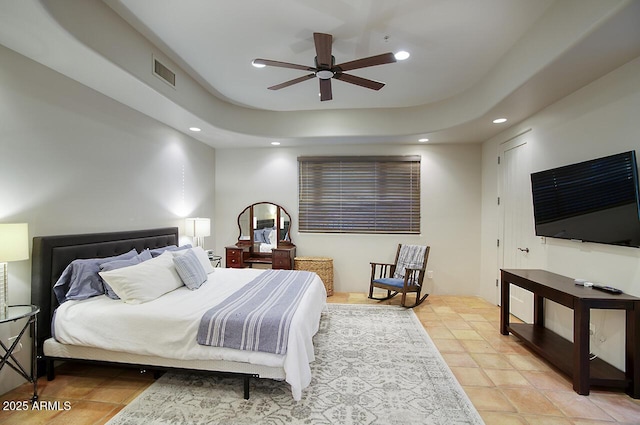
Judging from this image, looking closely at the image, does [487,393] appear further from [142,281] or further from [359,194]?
[359,194]

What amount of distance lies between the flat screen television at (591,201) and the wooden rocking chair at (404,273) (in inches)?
63.1

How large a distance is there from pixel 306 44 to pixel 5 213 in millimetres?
2884

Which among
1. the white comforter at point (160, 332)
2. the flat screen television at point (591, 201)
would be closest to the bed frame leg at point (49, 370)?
the white comforter at point (160, 332)

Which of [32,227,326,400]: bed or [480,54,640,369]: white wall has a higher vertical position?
[480,54,640,369]: white wall

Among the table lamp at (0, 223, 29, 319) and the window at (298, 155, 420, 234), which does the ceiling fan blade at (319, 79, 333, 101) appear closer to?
the window at (298, 155, 420, 234)

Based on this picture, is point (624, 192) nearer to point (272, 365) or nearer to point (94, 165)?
point (272, 365)

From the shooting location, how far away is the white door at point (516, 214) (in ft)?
12.0

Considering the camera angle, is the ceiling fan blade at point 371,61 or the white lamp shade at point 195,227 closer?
the ceiling fan blade at point 371,61

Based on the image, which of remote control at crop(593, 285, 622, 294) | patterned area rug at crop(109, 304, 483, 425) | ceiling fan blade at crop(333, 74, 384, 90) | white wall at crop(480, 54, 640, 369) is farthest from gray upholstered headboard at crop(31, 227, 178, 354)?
white wall at crop(480, 54, 640, 369)

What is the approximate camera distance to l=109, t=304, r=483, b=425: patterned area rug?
2.00 meters

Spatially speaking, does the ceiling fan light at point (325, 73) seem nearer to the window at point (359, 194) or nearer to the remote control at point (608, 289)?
the window at point (359, 194)

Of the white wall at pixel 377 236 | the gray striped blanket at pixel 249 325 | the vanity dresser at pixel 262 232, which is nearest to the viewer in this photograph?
the gray striped blanket at pixel 249 325

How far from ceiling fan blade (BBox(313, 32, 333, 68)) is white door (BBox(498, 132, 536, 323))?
286cm

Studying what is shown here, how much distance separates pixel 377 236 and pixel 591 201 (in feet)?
9.67
